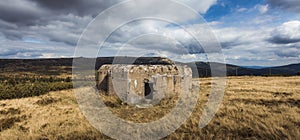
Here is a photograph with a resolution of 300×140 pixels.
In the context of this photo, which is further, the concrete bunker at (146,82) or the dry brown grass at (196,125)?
the concrete bunker at (146,82)

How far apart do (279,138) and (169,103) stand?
669cm

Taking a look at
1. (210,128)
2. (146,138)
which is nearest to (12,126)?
(146,138)

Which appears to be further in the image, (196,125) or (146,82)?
(146,82)

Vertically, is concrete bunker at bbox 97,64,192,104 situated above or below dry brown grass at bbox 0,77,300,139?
above

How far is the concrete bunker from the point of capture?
13523mm

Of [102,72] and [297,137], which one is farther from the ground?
[102,72]

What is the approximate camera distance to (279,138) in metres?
5.95

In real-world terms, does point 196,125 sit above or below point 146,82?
below

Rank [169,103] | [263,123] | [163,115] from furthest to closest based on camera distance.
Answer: [169,103] → [163,115] → [263,123]

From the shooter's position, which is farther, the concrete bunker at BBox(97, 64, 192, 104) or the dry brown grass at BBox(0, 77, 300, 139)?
the concrete bunker at BBox(97, 64, 192, 104)

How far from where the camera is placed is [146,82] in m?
14.7

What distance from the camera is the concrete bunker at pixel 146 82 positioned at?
13.5 meters

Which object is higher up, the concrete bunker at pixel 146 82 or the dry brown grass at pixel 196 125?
the concrete bunker at pixel 146 82

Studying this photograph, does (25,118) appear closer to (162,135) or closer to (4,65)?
(162,135)
